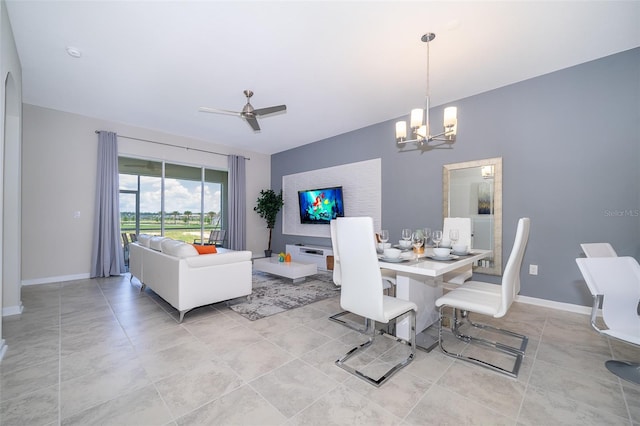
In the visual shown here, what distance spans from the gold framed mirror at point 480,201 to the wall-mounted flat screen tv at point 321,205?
7.02 ft

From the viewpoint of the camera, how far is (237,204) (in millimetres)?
6566

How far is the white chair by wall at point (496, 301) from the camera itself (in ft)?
6.05

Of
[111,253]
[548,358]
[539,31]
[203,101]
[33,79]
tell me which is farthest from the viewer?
[111,253]

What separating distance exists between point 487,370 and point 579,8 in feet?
9.85

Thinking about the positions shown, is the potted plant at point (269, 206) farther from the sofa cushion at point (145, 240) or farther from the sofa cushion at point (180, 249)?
the sofa cushion at point (180, 249)

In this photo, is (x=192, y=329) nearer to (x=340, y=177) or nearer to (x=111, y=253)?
(x=111, y=253)

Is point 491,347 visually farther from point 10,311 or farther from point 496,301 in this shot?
point 10,311

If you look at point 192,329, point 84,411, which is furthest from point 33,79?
point 84,411

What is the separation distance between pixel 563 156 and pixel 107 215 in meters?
6.85

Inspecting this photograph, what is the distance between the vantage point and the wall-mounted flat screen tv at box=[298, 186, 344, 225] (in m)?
5.55

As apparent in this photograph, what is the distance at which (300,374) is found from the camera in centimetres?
188

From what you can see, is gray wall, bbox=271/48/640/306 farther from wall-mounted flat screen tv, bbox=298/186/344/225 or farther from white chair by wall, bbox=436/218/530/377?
wall-mounted flat screen tv, bbox=298/186/344/225

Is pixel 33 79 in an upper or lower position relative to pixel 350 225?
upper

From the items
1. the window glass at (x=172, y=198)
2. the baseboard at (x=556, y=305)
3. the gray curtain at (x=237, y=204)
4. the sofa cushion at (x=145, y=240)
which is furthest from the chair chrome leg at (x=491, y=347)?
the window glass at (x=172, y=198)
